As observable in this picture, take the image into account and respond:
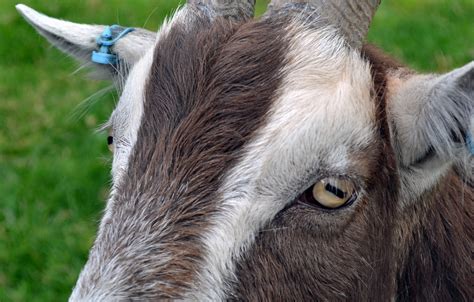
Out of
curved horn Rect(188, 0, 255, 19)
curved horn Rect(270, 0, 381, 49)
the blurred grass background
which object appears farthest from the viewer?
the blurred grass background

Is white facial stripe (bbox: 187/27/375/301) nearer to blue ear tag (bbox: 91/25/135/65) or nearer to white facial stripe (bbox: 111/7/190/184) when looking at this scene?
white facial stripe (bbox: 111/7/190/184)

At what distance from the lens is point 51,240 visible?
6805 millimetres

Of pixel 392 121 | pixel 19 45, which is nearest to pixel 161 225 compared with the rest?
pixel 392 121

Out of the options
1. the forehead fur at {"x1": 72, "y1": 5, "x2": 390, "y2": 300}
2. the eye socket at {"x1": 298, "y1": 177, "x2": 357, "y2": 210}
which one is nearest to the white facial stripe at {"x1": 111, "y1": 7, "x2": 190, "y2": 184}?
the forehead fur at {"x1": 72, "y1": 5, "x2": 390, "y2": 300}

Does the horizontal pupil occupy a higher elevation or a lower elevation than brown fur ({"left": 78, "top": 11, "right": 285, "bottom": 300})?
lower

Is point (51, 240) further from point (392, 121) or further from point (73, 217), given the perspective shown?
point (392, 121)

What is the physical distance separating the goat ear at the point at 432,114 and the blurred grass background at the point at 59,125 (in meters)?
2.15

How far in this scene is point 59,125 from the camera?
8.24 metres

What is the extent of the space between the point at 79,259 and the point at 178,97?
10.9 ft

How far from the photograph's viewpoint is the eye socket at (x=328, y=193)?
3471 mm

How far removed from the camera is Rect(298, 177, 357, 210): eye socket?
137 inches

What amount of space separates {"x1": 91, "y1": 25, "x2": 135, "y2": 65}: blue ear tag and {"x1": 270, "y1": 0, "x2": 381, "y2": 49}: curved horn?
1.04m

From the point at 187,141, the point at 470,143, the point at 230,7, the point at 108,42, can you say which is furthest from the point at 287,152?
the point at 108,42

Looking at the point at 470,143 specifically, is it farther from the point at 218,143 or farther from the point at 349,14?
the point at 218,143
